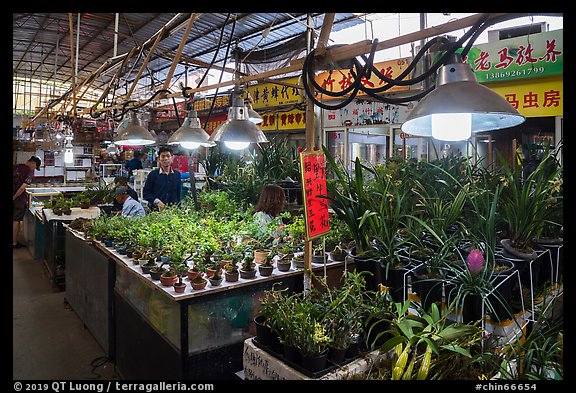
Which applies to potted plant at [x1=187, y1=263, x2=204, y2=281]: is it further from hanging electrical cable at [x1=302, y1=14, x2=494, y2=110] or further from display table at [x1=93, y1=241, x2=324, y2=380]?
hanging electrical cable at [x1=302, y1=14, x2=494, y2=110]

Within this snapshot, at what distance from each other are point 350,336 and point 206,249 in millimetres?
1391

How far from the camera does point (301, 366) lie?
5.02 feet

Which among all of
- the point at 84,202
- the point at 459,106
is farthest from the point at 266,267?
the point at 84,202

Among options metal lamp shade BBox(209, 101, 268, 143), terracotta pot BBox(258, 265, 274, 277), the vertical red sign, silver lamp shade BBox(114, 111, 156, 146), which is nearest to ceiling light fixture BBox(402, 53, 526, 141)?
the vertical red sign

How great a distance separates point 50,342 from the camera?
3.81 meters

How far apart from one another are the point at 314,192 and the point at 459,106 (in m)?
0.87

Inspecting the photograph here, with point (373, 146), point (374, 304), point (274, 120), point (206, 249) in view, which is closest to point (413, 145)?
point (373, 146)

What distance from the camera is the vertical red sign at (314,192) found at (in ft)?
6.37

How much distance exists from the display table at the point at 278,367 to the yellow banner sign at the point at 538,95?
4214 mm

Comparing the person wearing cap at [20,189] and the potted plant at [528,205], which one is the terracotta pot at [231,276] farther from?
the person wearing cap at [20,189]

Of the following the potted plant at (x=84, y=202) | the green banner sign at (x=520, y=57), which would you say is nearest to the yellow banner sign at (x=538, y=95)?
the green banner sign at (x=520, y=57)

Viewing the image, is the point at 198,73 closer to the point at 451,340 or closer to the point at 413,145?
the point at 413,145

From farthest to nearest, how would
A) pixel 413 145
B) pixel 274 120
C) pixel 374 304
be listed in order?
pixel 274 120 < pixel 413 145 < pixel 374 304

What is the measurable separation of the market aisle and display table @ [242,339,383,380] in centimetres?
202
